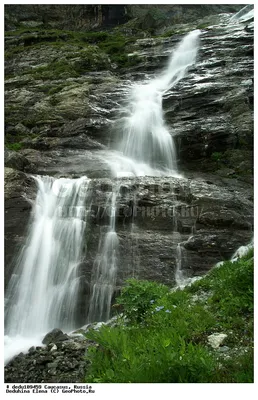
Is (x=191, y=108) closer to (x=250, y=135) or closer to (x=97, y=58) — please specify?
(x=250, y=135)

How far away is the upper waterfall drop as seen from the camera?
15.1 metres

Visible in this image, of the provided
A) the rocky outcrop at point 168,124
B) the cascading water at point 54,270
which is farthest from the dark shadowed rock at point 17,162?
the cascading water at point 54,270

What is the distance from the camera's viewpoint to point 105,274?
29.4 feet

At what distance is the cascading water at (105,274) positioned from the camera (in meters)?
8.25

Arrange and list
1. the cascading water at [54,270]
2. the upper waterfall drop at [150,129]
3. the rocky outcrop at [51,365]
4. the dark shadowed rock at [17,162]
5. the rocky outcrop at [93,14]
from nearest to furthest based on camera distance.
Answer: the rocky outcrop at [51,365] < the cascading water at [54,270] < the dark shadowed rock at [17,162] < the upper waterfall drop at [150,129] < the rocky outcrop at [93,14]

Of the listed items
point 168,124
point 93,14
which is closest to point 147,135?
point 168,124

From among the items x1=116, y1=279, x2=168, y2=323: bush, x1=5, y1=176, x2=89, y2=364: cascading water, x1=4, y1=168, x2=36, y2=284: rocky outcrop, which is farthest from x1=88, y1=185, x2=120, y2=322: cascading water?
x1=116, y1=279, x2=168, y2=323: bush

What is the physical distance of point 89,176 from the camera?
12.6 metres

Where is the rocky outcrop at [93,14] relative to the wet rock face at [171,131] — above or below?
above

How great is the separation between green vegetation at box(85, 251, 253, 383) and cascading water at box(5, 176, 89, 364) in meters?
3.44

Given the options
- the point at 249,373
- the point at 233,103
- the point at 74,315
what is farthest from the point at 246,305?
the point at 233,103

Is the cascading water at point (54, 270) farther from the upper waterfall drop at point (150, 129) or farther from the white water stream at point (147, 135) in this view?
the upper waterfall drop at point (150, 129)

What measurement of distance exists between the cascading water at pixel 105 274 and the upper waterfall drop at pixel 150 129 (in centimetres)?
456
